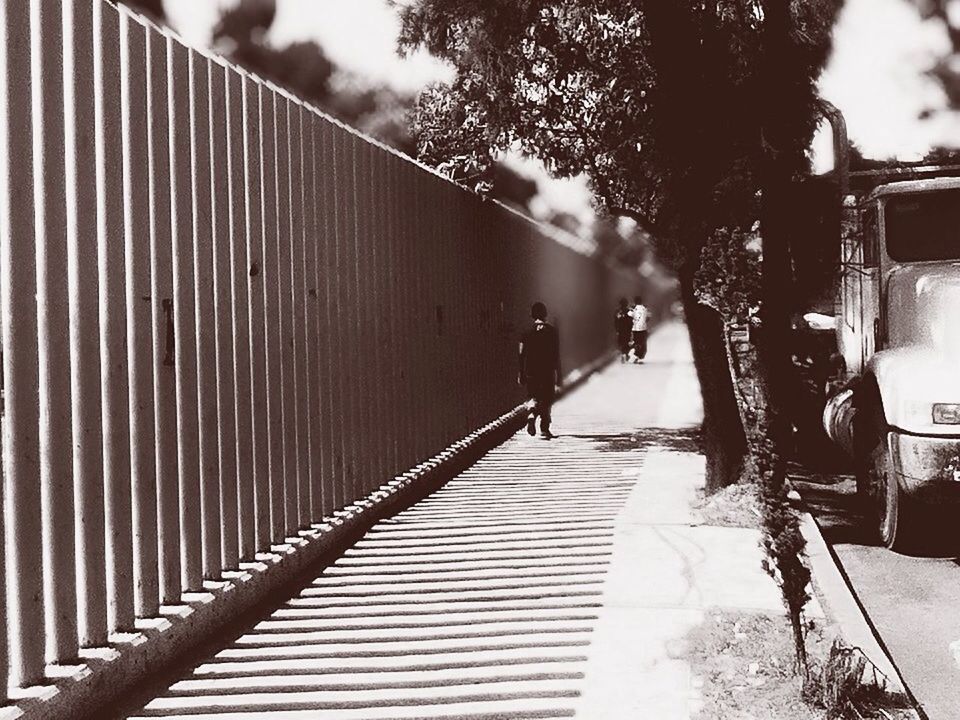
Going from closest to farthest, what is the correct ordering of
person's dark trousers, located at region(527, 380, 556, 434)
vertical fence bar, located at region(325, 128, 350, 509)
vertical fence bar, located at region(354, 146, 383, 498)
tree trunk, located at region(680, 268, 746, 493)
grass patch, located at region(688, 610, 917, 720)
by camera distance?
grass patch, located at region(688, 610, 917, 720)
vertical fence bar, located at region(325, 128, 350, 509)
vertical fence bar, located at region(354, 146, 383, 498)
tree trunk, located at region(680, 268, 746, 493)
person's dark trousers, located at region(527, 380, 556, 434)

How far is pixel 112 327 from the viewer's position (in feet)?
20.8

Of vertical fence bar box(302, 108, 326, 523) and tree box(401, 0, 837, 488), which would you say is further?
tree box(401, 0, 837, 488)

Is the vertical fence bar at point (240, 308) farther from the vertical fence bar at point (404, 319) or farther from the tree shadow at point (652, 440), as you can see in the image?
the tree shadow at point (652, 440)

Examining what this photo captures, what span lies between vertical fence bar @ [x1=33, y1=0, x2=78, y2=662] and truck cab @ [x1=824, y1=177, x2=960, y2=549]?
232 inches

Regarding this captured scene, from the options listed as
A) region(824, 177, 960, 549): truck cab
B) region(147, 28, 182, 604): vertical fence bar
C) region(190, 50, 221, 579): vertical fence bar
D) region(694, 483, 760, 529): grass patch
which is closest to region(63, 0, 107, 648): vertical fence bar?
region(147, 28, 182, 604): vertical fence bar

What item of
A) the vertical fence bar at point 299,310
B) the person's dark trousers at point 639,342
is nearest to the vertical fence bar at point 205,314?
the vertical fence bar at point 299,310

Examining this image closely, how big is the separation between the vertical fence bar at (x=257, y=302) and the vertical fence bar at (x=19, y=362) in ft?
9.78

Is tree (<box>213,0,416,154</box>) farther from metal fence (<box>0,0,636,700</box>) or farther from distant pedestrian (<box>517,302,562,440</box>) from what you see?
metal fence (<box>0,0,636,700</box>)

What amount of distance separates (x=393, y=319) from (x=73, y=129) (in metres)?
6.66

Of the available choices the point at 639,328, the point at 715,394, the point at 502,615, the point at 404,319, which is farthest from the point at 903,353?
the point at 639,328

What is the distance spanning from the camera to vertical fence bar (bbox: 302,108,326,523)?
32.0 ft

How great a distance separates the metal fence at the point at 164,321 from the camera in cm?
551

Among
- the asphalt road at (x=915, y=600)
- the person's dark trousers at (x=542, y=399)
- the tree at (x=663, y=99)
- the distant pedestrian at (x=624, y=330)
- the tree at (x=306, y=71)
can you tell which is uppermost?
the tree at (x=306, y=71)

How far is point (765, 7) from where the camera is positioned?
12.7m
